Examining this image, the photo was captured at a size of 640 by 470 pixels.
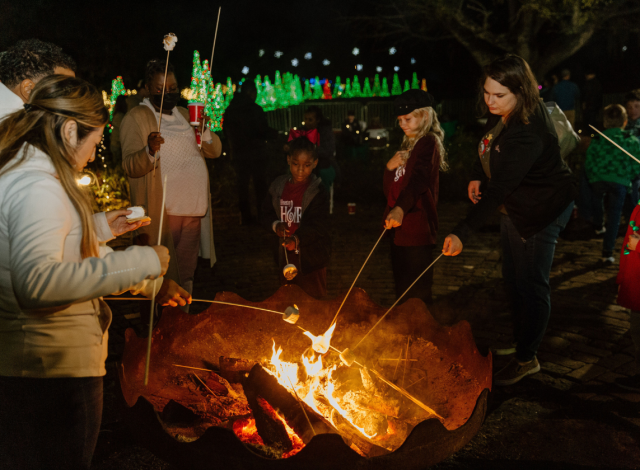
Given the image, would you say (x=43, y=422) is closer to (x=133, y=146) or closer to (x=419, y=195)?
(x=133, y=146)

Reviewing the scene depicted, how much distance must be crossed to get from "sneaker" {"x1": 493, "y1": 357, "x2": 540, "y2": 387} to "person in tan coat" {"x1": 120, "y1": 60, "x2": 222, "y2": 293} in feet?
8.58

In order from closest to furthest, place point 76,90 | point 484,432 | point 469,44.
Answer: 1. point 76,90
2. point 484,432
3. point 469,44

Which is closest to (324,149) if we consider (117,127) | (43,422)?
(117,127)

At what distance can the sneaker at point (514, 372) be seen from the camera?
3.96 m

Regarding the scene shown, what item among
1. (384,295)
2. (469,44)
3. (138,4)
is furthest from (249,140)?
(469,44)

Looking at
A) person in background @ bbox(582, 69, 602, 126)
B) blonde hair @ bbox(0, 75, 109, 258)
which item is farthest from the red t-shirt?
person in background @ bbox(582, 69, 602, 126)

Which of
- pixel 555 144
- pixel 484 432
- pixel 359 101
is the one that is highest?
pixel 359 101

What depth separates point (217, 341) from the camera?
3.73 meters

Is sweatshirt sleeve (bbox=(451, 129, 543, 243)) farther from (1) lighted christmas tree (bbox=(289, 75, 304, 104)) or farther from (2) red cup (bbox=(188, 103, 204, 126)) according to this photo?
(1) lighted christmas tree (bbox=(289, 75, 304, 104))

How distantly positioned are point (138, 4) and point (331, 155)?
907 centimetres

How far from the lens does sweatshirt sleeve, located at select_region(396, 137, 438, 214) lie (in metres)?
3.98

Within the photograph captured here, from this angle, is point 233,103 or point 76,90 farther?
point 233,103

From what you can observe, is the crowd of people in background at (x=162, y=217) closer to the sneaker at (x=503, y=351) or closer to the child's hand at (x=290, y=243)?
the child's hand at (x=290, y=243)

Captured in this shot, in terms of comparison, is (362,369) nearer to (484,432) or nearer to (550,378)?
(484,432)
